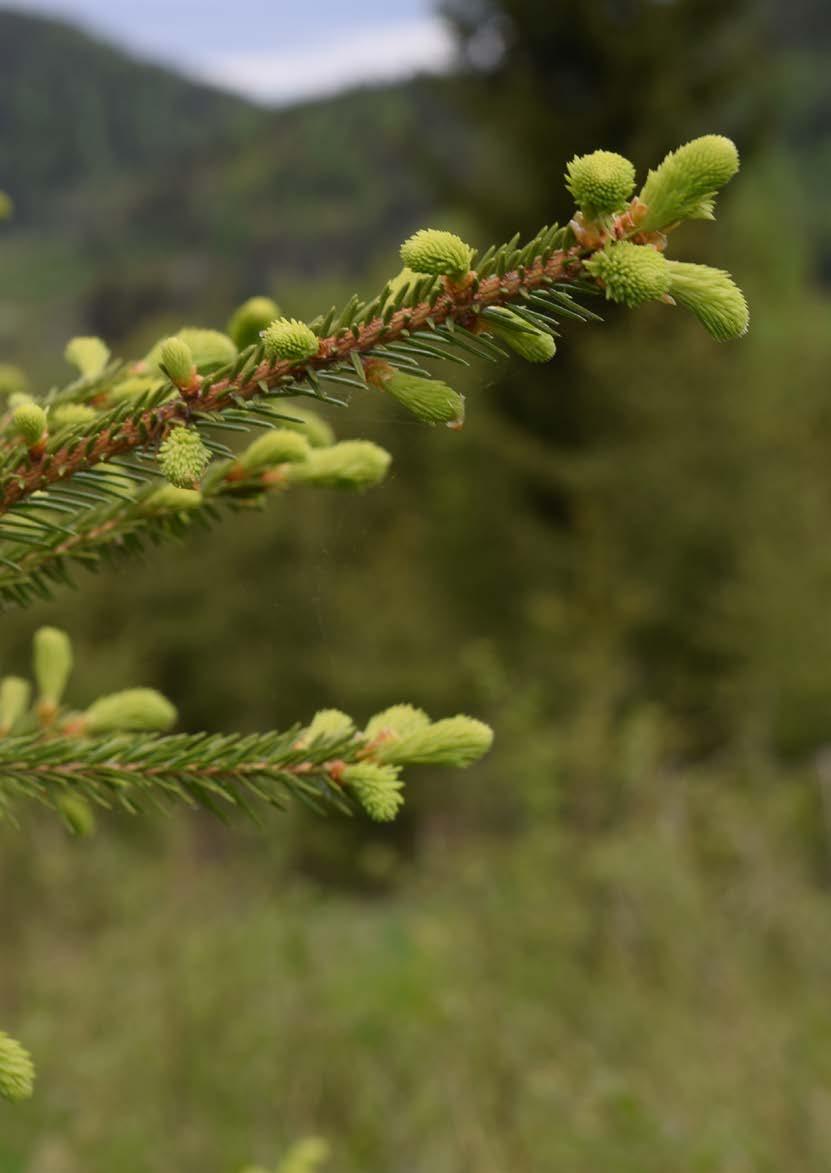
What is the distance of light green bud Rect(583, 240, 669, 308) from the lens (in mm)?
664

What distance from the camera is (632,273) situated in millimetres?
666

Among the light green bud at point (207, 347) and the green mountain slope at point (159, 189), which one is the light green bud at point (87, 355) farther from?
the green mountain slope at point (159, 189)

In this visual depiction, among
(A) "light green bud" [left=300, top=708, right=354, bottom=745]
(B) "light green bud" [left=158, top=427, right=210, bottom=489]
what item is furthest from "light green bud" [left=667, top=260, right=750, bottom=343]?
(A) "light green bud" [left=300, top=708, right=354, bottom=745]

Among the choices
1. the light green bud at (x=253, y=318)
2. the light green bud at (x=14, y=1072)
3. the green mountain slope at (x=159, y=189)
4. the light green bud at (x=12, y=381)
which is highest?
the green mountain slope at (x=159, y=189)

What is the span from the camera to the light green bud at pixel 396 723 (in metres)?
0.89

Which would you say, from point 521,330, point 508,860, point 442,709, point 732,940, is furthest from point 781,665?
point 521,330

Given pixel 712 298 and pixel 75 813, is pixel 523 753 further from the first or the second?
pixel 712 298

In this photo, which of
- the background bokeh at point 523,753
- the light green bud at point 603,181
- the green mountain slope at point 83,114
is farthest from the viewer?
the green mountain slope at point 83,114

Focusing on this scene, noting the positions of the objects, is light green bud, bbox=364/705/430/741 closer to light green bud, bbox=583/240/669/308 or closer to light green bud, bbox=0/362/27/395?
light green bud, bbox=583/240/669/308

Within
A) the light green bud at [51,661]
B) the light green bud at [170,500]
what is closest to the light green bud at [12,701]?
the light green bud at [51,661]

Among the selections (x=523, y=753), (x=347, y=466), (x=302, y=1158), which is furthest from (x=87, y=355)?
(x=523, y=753)

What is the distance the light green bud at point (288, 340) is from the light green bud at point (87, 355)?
16.5 inches

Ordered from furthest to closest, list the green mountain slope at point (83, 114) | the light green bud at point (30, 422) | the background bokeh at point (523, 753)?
the green mountain slope at point (83, 114) → the background bokeh at point (523, 753) → the light green bud at point (30, 422)

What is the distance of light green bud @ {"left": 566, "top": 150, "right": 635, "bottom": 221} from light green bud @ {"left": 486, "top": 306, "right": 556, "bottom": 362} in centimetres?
8
